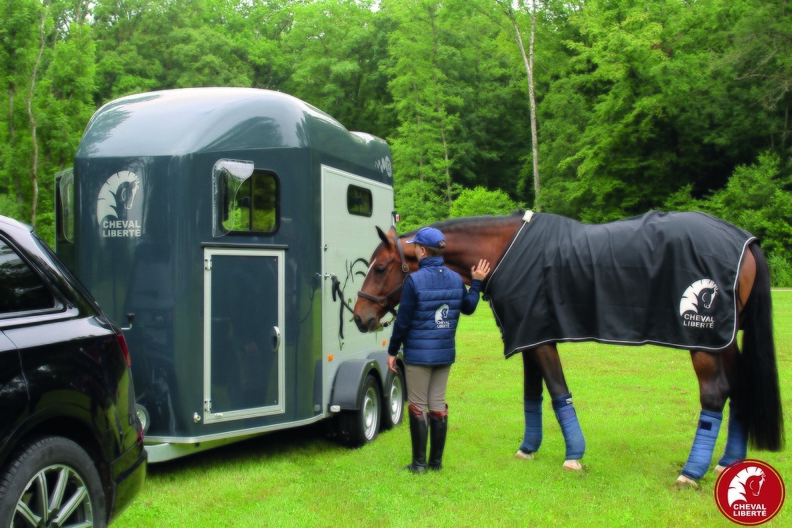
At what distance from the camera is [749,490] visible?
4062 millimetres

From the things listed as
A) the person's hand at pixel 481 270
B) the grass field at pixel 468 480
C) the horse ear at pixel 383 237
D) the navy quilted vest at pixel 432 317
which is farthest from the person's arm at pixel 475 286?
the grass field at pixel 468 480

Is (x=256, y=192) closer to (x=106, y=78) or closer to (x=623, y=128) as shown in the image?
(x=623, y=128)

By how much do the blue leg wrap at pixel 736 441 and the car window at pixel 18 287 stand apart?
4891mm

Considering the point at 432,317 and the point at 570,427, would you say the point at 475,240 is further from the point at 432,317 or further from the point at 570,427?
the point at 570,427

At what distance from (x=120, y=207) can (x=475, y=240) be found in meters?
2.80

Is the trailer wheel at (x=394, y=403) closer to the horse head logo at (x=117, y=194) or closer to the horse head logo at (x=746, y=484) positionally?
the horse head logo at (x=117, y=194)

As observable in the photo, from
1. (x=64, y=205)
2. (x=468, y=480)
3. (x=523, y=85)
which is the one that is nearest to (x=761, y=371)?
(x=468, y=480)

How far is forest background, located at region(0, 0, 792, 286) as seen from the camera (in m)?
35.4

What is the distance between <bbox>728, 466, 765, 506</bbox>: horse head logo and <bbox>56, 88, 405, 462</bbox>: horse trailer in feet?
11.6

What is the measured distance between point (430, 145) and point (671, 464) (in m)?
40.3

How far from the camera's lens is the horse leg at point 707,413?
574 centimetres

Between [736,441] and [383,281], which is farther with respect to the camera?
[383,281]

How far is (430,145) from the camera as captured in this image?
45.9m

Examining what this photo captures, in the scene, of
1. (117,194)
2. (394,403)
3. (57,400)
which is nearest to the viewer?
(57,400)
